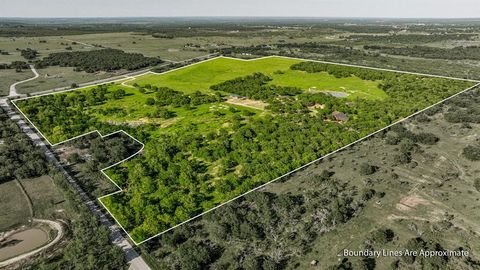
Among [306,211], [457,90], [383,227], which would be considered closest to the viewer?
[383,227]

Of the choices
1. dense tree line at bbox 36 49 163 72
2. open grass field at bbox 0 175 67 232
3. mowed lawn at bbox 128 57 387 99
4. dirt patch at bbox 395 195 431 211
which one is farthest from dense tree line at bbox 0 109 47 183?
dense tree line at bbox 36 49 163 72

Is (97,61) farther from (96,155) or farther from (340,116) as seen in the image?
(340,116)

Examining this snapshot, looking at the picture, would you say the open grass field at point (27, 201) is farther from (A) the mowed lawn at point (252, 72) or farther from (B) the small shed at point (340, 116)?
(B) the small shed at point (340, 116)

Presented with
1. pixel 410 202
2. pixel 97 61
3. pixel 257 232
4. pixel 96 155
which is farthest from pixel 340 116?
pixel 97 61

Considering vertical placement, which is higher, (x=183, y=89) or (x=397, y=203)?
(x=183, y=89)

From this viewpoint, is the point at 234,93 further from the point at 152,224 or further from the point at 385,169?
the point at 152,224

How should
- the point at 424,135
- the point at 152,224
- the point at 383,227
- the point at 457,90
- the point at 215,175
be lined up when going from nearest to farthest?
the point at 152,224 → the point at 383,227 → the point at 215,175 → the point at 424,135 → the point at 457,90

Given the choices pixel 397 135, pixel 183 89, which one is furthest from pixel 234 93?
pixel 397 135
